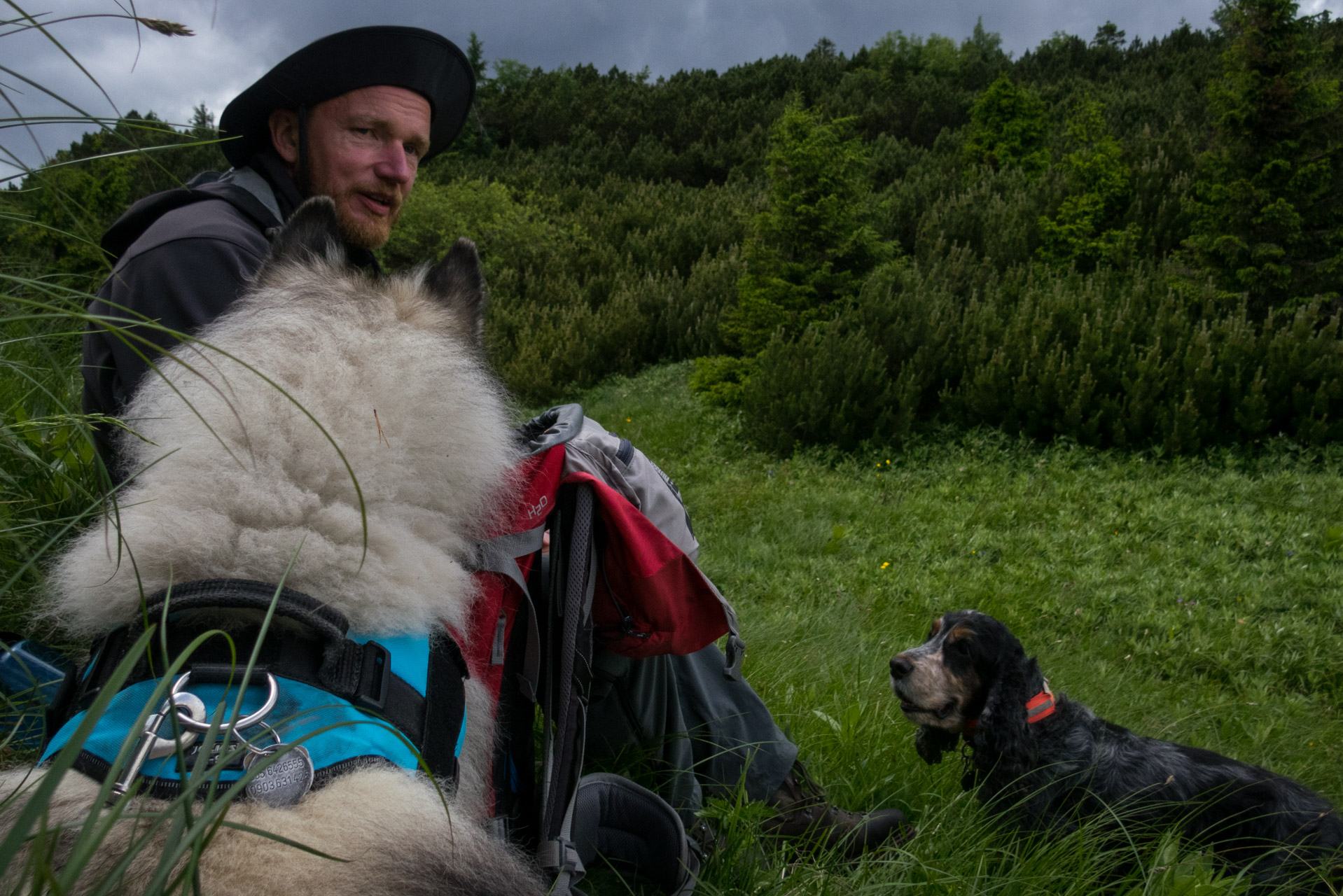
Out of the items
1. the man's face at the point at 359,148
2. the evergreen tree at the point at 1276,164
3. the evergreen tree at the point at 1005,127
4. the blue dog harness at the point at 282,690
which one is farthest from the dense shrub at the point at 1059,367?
the evergreen tree at the point at 1005,127

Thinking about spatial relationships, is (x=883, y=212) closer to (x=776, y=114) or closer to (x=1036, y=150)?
(x=1036, y=150)

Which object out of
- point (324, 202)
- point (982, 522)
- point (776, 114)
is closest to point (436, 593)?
point (324, 202)

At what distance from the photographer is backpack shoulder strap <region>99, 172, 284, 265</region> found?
219cm

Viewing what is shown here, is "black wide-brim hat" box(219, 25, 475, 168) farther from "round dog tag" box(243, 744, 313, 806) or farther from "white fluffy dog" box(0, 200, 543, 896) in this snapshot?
"round dog tag" box(243, 744, 313, 806)

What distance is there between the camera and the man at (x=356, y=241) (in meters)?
1.90

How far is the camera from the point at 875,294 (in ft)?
28.7

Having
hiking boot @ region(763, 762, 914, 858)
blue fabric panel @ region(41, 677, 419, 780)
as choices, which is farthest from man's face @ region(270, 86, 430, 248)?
hiking boot @ region(763, 762, 914, 858)

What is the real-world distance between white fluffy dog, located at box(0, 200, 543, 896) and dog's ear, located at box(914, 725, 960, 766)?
1695mm

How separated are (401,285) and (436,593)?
0.67 m

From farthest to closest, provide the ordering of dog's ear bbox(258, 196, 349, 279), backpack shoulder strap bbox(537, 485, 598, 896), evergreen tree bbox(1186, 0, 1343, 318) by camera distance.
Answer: evergreen tree bbox(1186, 0, 1343, 318), backpack shoulder strap bbox(537, 485, 598, 896), dog's ear bbox(258, 196, 349, 279)

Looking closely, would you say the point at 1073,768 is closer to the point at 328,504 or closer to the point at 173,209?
the point at 328,504

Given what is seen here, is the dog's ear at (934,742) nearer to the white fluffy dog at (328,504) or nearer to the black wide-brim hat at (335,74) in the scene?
the white fluffy dog at (328,504)

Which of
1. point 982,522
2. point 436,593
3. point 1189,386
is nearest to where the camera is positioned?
point 436,593

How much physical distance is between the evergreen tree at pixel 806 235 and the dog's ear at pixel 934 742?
6.92 m
